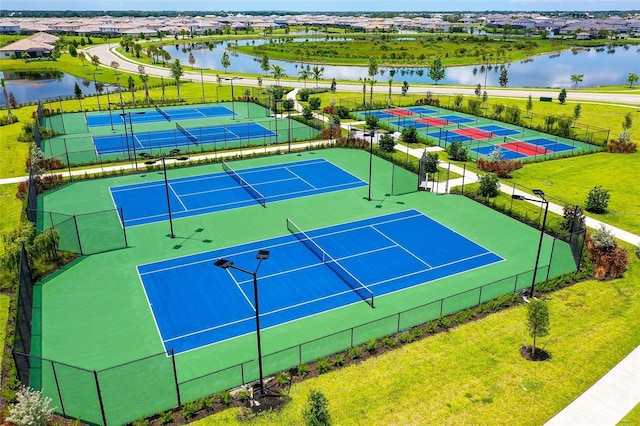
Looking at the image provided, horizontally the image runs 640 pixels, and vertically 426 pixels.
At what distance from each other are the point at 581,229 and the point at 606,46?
172 meters

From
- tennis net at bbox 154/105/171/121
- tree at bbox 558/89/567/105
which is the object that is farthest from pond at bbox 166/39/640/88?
tennis net at bbox 154/105/171/121

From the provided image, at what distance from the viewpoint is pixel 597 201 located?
30.7 meters

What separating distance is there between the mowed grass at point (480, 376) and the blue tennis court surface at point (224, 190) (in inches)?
657

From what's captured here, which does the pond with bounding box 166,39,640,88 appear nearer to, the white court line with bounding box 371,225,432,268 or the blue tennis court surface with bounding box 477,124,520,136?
the blue tennis court surface with bounding box 477,124,520,136

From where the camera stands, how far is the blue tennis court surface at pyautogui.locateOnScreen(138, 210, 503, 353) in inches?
789

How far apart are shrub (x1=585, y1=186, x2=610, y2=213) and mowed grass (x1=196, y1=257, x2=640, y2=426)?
11.6 metres

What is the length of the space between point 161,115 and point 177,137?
1208 cm

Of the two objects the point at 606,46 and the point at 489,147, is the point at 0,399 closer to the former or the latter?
the point at 489,147

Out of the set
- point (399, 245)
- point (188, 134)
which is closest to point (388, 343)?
point (399, 245)

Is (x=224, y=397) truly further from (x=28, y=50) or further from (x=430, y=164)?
(x=28, y=50)

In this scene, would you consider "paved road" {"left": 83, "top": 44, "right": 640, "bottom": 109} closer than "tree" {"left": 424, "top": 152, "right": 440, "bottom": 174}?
Answer: No

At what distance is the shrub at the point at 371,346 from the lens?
18016 millimetres

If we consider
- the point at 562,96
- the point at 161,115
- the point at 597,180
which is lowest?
the point at 597,180

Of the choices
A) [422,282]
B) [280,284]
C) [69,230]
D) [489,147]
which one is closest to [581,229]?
[422,282]
